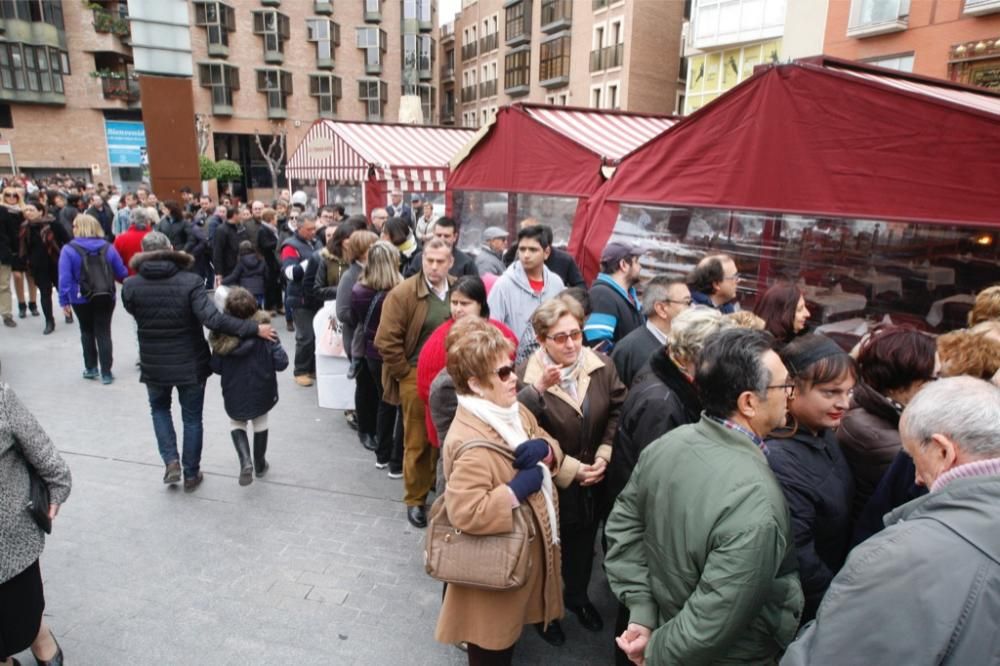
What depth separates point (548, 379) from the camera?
2.54 meters

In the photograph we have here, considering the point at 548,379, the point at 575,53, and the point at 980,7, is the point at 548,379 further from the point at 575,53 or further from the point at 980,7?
the point at 575,53

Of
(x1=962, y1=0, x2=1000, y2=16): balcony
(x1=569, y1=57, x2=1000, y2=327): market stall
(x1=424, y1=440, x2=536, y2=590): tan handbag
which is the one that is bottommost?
(x1=424, y1=440, x2=536, y2=590): tan handbag

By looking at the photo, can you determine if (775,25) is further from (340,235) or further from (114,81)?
(114,81)

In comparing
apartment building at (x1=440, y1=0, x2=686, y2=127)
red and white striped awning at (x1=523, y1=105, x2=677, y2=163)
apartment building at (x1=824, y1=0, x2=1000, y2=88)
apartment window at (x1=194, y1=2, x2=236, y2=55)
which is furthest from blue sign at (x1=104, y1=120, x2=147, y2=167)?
apartment building at (x1=824, y1=0, x2=1000, y2=88)

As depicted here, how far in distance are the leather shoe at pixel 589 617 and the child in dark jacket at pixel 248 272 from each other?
648 cm

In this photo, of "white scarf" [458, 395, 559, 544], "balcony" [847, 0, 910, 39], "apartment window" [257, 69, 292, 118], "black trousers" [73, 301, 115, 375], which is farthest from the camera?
"apartment window" [257, 69, 292, 118]

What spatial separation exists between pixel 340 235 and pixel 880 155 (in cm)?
440

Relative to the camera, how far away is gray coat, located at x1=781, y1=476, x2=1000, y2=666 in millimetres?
1078

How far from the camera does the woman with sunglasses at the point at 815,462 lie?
1880 millimetres

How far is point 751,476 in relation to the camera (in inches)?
62.3

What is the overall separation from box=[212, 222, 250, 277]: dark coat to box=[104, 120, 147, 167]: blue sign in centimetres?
2986

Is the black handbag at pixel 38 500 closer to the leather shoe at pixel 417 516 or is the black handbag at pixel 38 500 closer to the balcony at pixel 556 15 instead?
the leather shoe at pixel 417 516

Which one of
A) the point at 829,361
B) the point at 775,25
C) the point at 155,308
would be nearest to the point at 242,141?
the point at 775,25

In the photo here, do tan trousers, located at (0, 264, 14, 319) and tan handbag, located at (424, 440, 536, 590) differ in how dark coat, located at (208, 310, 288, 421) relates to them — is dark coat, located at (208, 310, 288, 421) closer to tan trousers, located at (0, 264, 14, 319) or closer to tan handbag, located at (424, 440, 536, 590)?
tan handbag, located at (424, 440, 536, 590)
